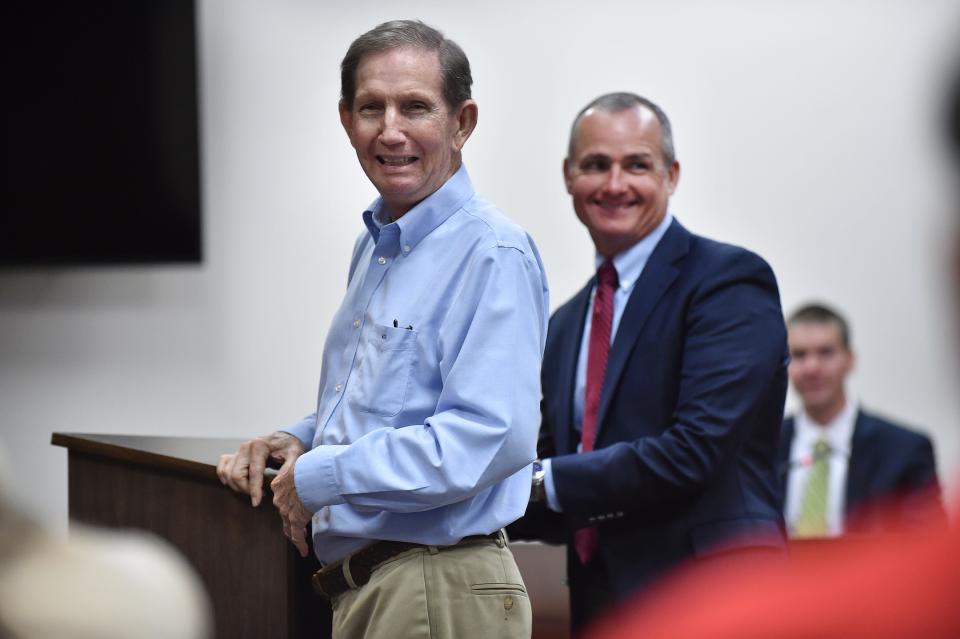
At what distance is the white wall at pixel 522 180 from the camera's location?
4.34 meters

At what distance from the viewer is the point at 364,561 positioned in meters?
1.72

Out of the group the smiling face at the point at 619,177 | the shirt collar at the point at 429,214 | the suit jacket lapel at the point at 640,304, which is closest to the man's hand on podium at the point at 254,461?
the shirt collar at the point at 429,214

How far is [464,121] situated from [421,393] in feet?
1.41

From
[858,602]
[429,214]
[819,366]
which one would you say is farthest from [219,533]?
[819,366]

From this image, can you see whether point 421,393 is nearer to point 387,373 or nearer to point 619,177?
point 387,373

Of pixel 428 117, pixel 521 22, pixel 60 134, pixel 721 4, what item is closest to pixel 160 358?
pixel 60 134

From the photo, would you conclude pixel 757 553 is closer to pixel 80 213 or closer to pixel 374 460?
pixel 374 460

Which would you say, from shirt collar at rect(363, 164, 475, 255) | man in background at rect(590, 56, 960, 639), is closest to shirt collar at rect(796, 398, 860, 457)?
shirt collar at rect(363, 164, 475, 255)

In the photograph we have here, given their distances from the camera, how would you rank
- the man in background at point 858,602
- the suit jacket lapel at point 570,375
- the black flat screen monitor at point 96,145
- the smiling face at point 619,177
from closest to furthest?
the man in background at point 858,602
the suit jacket lapel at point 570,375
the smiling face at point 619,177
the black flat screen monitor at point 96,145

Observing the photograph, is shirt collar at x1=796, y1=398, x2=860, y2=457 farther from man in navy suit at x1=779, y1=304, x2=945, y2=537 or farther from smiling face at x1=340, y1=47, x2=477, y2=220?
smiling face at x1=340, y1=47, x2=477, y2=220

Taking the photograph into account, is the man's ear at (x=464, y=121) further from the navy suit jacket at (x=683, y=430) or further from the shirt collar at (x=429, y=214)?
the navy suit jacket at (x=683, y=430)

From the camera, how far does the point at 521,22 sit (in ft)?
14.5

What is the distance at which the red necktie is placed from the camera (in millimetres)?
2449

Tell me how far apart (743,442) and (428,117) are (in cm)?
101
